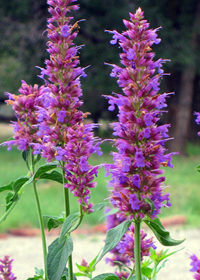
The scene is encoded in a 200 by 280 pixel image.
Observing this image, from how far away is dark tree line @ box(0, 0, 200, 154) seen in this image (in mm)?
10367

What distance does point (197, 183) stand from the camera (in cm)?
758

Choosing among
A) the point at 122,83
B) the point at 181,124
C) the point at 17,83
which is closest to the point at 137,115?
the point at 122,83

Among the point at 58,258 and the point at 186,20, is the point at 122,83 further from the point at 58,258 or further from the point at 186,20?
the point at 186,20

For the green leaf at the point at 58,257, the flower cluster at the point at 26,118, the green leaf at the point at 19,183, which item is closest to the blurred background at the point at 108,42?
the flower cluster at the point at 26,118

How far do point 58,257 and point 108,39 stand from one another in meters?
10.1

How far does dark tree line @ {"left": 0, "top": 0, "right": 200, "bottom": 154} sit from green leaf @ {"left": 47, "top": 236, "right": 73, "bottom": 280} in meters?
9.30

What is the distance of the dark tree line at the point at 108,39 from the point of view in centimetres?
1037

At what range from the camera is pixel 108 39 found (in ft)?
34.9

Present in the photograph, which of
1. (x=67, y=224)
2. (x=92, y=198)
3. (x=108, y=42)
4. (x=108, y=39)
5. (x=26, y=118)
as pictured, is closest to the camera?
(x=67, y=224)

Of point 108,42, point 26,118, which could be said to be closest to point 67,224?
point 26,118

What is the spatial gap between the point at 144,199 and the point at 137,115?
187mm

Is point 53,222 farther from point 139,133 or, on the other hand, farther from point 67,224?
point 139,133

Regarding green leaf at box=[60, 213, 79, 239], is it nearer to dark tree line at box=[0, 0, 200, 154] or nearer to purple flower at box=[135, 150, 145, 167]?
purple flower at box=[135, 150, 145, 167]

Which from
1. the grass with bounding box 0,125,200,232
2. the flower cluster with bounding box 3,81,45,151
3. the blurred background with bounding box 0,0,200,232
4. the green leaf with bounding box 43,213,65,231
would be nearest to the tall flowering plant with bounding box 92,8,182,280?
the green leaf with bounding box 43,213,65,231
